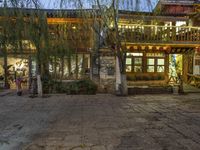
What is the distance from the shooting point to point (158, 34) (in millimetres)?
17172

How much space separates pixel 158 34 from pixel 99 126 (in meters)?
10.5

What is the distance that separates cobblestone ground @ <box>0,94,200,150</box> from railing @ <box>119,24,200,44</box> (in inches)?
223

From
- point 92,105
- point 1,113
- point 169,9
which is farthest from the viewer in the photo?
point 169,9

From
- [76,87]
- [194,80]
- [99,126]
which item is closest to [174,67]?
[194,80]

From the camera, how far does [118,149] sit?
19.4 feet

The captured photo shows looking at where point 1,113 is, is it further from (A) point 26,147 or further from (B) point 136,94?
(B) point 136,94

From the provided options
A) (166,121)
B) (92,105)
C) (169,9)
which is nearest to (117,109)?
(92,105)

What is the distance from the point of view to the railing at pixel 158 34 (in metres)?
16.6

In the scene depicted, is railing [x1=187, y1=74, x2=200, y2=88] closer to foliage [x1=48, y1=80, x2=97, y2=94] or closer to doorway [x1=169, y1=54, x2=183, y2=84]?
doorway [x1=169, y1=54, x2=183, y2=84]

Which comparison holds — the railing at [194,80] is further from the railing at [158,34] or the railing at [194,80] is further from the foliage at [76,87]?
the foliage at [76,87]

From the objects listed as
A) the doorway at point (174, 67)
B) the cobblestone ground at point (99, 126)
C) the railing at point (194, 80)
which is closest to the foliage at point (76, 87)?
the cobblestone ground at point (99, 126)

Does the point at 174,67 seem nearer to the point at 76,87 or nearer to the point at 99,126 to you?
the point at 76,87

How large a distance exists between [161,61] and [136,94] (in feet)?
12.3

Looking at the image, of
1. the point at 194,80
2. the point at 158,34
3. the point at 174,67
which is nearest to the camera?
the point at 158,34
